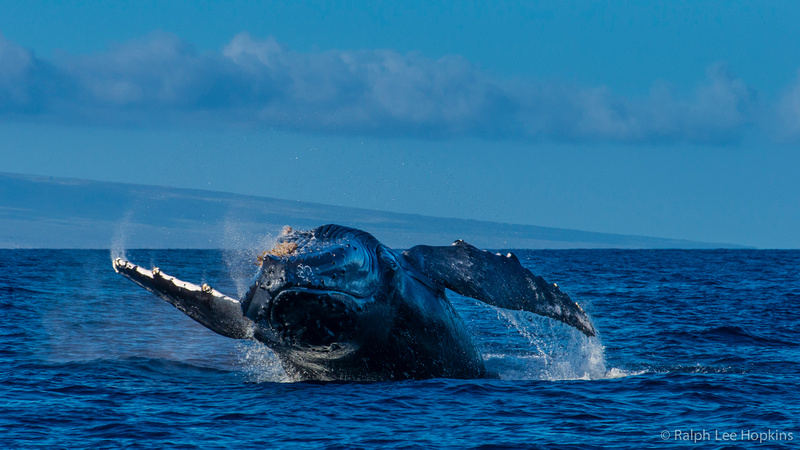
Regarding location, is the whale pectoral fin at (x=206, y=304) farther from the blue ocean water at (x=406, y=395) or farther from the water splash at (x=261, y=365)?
the water splash at (x=261, y=365)

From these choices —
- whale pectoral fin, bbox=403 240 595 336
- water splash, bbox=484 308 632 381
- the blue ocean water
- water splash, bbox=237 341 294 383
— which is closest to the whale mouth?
the blue ocean water

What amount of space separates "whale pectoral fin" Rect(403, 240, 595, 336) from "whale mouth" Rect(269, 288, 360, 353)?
152 centimetres

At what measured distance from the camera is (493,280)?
9.86 m

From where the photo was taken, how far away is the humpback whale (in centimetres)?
830

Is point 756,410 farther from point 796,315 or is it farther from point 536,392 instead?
point 796,315

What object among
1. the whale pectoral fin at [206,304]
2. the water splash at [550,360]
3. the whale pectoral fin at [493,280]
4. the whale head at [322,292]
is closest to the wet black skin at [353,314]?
the whale head at [322,292]

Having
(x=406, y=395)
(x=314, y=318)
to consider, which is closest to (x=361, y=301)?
(x=314, y=318)

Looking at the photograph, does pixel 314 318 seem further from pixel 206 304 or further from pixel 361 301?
pixel 206 304

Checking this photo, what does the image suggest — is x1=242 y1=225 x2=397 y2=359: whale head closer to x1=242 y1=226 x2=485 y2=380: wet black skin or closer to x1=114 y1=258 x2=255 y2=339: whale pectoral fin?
x1=242 y1=226 x2=485 y2=380: wet black skin

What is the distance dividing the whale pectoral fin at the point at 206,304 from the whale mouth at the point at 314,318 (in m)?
1.32

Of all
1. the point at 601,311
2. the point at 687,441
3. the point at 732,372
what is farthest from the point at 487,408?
the point at 601,311

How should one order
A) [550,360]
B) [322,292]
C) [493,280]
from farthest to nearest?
[550,360]
[493,280]
[322,292]

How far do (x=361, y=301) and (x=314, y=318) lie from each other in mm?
605

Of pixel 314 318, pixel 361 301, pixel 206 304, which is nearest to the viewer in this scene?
pixel 314 318
